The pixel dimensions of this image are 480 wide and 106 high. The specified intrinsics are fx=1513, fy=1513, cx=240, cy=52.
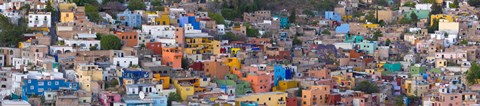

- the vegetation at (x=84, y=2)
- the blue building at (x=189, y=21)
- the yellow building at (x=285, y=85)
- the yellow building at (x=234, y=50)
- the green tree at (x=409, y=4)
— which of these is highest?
the vegetation at (x=84, y=2)

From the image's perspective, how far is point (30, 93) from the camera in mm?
26984

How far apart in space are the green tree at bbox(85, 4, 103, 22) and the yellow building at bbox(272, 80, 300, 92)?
6.36m

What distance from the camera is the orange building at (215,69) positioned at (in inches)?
1196

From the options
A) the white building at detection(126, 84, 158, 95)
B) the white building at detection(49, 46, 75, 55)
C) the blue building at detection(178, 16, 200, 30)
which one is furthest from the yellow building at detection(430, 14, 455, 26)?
the white building at detection(126, 84, 158, 95)

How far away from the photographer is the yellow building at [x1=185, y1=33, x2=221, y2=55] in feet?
107

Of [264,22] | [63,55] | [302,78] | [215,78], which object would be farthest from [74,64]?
[264,22]

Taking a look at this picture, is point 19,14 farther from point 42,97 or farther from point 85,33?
point 42,97

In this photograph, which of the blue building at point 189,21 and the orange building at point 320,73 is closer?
the orange building at point 320,73

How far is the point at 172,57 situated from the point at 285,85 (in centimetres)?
244

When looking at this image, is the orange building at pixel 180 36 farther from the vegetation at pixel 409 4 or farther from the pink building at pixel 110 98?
the vegetation at pixel 409 4

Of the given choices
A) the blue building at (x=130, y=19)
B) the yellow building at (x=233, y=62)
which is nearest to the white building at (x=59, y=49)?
the yellow building at (x=233, y=62)

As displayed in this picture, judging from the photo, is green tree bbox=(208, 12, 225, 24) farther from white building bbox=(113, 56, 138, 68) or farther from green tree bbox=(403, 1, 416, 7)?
green tree bbox=(403, 1, 416, 7)

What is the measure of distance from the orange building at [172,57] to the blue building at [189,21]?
4.33 metres

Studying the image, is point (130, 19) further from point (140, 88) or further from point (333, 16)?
point (333, 16)
